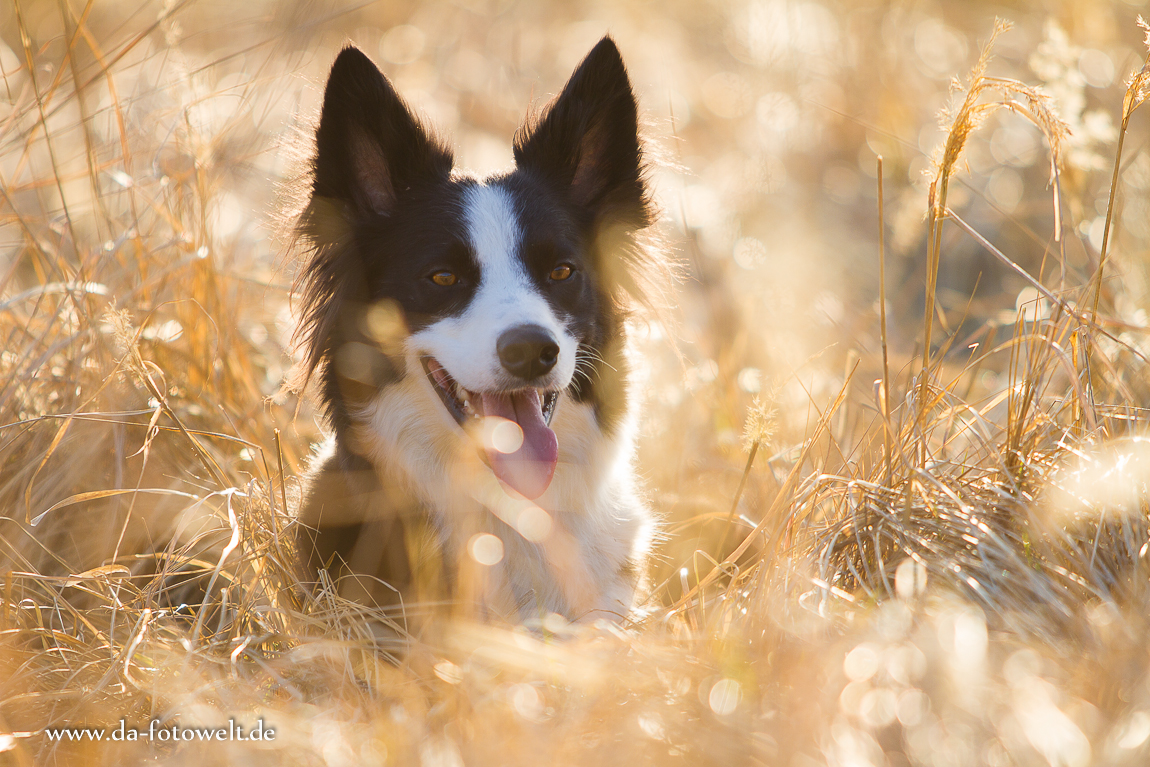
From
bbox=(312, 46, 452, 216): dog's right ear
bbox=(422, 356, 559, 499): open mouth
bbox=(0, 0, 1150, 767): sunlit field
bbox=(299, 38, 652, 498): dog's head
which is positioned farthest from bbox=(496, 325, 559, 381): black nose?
bbox=(312, 46, 452, 216): dog's right ear

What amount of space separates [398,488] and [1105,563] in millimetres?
2180

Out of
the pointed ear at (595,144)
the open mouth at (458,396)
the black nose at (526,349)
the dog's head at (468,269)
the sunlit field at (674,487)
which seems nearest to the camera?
the sunlit field at (674,487)

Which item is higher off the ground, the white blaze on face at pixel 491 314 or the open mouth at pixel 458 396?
the white blaze on face at pixel 491 314

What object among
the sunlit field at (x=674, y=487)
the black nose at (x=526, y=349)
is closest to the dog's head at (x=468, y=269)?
the black nose at (x=526, y=349)

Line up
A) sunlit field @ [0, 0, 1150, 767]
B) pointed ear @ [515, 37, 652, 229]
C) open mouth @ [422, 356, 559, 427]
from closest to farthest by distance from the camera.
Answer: sunlit field @ [0, 0, 1150, 767]
open mouth @ [422, 356, 559, 427]
pointed ear @ [515, 37, 652, 229]

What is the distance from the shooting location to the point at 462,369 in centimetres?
280

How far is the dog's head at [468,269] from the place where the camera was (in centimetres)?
285

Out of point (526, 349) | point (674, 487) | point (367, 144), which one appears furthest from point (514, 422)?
point (674, 487)

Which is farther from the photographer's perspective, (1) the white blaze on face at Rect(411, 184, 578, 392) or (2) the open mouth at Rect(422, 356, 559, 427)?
(2) the open mouth at Rect(422, 356, 559, 427)

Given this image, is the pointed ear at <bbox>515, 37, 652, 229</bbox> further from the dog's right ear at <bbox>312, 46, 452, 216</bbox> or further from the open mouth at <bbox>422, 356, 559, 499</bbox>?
the open mouth at <bbox>422, 356, 559, 499</bbox>

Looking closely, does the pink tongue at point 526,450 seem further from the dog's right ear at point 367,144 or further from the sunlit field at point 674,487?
the dog's right ear at point 367,144

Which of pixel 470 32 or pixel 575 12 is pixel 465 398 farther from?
pixel 575 12

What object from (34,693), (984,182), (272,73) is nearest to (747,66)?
(984,182)

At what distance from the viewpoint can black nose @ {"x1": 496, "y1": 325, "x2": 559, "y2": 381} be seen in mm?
2688
